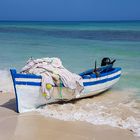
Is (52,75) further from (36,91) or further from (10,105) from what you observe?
(10,105)

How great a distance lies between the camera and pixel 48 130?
617 centimetres

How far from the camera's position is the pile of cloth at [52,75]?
7.11m

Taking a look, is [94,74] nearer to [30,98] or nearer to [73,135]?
[30,98]

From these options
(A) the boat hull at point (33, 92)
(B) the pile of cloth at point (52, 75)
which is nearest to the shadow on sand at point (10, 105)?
(A) the boat hull at point (33, 92)

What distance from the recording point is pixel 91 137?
5840mm

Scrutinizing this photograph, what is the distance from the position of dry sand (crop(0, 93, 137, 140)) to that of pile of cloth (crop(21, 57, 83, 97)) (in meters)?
0.75

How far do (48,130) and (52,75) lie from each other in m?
1.48

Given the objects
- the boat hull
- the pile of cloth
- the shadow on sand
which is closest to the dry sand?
the boat hull

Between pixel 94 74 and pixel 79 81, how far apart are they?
0.85m

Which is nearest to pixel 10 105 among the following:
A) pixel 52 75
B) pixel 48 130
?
pixel 52 75

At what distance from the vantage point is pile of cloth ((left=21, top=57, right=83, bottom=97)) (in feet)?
23.3

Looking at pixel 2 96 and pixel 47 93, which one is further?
pixel 2 96

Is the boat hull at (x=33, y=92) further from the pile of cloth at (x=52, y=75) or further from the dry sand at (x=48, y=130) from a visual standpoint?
the dry sand at (x=48, y=130)

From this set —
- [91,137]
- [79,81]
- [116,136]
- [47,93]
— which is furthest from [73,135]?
[79,81]
